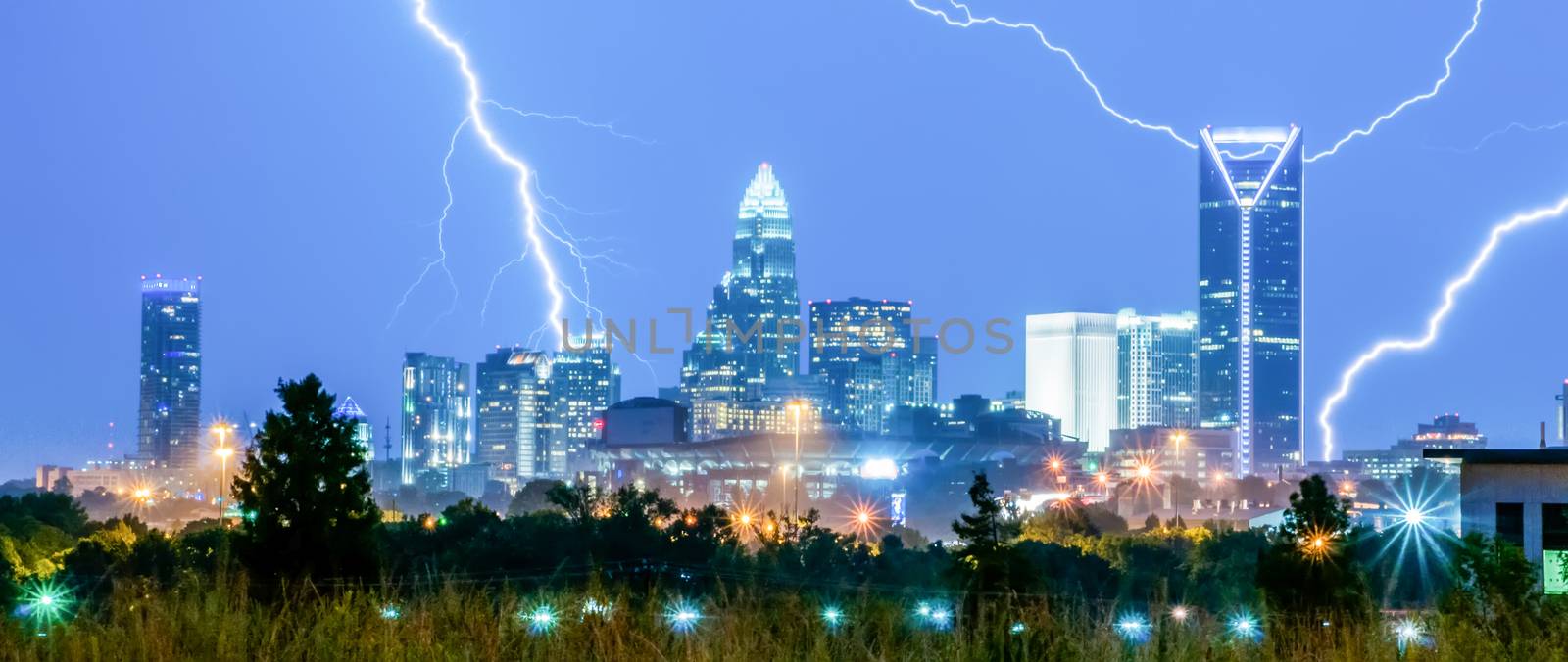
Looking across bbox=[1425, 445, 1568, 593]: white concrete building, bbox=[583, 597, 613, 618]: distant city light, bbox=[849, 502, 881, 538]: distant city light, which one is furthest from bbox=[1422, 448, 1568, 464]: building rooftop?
bbox=[849, 502, 881, 538]: distant city light

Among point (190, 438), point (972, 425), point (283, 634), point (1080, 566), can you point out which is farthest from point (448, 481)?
point (283, 634)

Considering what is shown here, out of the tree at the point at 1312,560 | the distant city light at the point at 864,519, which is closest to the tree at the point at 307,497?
the tree at the point at 1312,560

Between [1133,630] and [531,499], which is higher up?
[1133,630]

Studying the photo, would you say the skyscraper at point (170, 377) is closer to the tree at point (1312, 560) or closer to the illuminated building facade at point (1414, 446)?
the illuminated building facade at point (1414, 446)

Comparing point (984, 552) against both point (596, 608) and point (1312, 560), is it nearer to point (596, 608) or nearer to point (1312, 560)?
point (1312, 560)

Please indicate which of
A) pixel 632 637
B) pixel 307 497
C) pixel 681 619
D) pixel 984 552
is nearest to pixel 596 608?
pixel 632 637

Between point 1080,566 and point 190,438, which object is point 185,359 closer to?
point 190,438

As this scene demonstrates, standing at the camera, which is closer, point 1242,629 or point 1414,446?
point 1242,629
